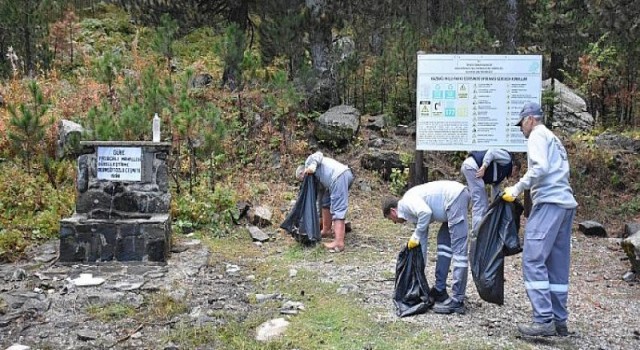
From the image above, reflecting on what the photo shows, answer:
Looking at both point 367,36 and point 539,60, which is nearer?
point 539,60

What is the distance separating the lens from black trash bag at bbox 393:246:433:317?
17.1 feet

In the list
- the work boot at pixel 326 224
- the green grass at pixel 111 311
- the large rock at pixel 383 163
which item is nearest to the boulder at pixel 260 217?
the work boot at pixel 326 224

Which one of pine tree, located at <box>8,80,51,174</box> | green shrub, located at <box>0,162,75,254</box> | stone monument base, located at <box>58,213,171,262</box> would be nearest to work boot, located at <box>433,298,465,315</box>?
stone monument base, located at <box>58,213,171,262</box>

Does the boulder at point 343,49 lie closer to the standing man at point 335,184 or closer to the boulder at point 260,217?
the boulder at point 260,217

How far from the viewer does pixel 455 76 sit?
28.5 feet

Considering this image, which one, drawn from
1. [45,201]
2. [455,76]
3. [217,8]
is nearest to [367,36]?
[217,8]

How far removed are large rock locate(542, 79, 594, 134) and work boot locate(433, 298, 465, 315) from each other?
8.97 meters

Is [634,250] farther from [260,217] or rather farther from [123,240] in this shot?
[123,240]

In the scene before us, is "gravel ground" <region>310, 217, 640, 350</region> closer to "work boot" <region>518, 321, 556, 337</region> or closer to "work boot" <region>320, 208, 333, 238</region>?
"work boot" <region>518, 321, 556, 337</region>

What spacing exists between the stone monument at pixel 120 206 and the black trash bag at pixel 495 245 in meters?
3.60

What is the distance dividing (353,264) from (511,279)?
1.74 metres

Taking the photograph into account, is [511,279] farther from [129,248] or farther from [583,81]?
[583,81]

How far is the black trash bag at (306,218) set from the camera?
7586 mm

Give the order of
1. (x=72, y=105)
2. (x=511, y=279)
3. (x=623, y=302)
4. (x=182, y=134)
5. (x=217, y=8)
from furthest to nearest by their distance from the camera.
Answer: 1. (x=217, y=8)
2. (x=72, y=105)
3. (x=182, y=134)
4. (x=511, y=279)
5. (x=623, y=302)
